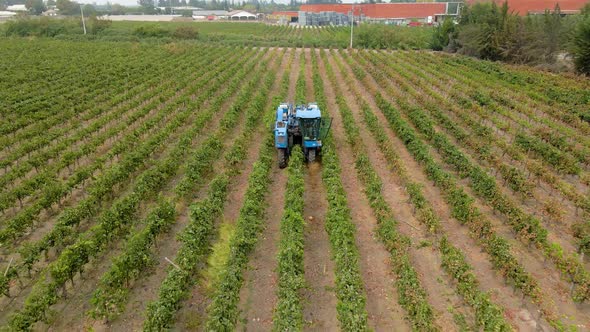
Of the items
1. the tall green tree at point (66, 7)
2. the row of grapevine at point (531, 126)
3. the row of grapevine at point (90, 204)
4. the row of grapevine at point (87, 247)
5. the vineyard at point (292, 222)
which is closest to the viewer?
the row of grapevine at point (87, 247)

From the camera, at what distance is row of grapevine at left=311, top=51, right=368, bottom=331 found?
7742mm

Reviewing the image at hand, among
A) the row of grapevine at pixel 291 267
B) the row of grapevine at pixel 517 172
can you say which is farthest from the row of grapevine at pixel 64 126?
the row of grapevine at pixel 517 172

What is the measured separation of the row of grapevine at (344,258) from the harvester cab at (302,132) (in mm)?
1053

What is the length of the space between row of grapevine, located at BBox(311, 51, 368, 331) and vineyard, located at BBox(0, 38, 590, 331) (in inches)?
1.8

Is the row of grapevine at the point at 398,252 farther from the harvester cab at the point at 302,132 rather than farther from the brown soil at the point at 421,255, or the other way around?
the harvester cab at the point at 302,132

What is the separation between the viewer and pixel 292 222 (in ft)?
34.7

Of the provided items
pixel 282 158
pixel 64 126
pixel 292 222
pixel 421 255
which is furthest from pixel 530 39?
pixel 64 126

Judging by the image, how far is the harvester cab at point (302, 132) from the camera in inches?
578

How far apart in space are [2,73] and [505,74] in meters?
39.3

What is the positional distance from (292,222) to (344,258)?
1852mm

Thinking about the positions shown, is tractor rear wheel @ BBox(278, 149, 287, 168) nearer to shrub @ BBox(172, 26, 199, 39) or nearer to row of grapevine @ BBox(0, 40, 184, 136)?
row of grapevine @ BBox(0, 40, 184, 136)

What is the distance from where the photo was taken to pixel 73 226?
11258mm

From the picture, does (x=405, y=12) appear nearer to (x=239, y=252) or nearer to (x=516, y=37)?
(x=516, y=37)

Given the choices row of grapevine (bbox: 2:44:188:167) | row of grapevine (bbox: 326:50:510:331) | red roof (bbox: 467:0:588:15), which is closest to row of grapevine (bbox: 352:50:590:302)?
row of grapevine (bbox: 326:50:510:331)
